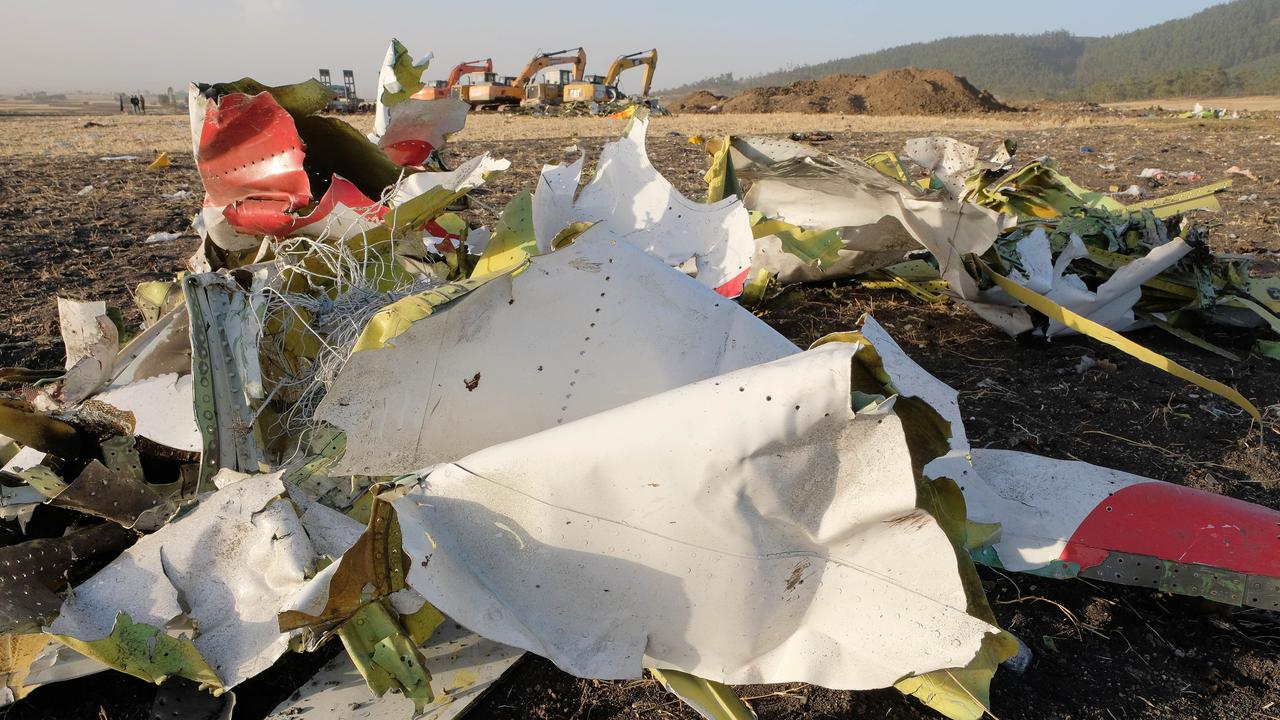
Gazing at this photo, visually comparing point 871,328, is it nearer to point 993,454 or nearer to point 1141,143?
point 993,454

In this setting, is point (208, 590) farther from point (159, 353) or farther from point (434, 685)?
point (159, 353)

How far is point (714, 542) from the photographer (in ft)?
4.47

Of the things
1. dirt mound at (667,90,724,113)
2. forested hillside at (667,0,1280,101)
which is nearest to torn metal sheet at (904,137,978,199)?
dirt mound at (667,90,724,113)

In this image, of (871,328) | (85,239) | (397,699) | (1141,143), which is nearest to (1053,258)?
(871,328)

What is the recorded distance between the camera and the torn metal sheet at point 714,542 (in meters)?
1.28

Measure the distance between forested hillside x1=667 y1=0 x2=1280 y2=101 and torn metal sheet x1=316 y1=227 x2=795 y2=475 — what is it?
6646 cm

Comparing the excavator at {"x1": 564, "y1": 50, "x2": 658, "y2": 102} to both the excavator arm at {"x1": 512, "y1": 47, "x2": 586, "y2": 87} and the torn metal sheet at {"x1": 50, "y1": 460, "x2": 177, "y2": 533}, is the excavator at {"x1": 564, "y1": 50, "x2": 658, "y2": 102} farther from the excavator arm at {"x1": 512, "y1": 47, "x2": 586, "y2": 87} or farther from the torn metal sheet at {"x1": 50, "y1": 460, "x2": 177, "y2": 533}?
the torn metal sheet at {"x1": 50, "y1": 460, "x2": 177, "y2": 533}

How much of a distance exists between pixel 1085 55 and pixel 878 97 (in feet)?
253

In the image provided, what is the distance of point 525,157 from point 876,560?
27.0ft

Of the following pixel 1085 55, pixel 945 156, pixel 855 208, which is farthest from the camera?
pixel 1085 55

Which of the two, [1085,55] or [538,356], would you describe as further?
[1085,55]

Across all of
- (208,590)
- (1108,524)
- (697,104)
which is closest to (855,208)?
(1108,524)

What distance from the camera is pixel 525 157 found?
350 inches

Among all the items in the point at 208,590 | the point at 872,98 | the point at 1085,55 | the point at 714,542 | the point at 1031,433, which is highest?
the point at 1085,55
